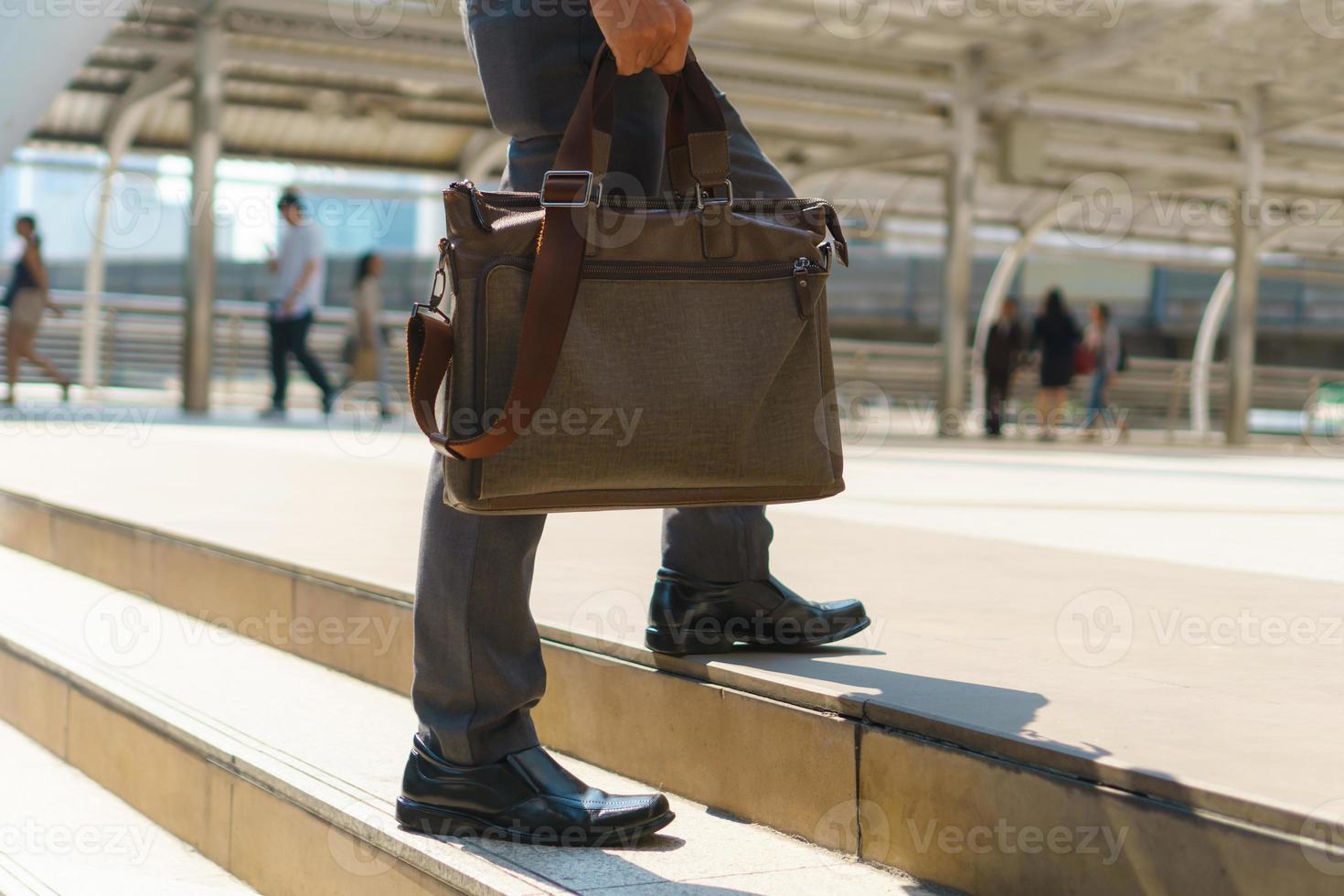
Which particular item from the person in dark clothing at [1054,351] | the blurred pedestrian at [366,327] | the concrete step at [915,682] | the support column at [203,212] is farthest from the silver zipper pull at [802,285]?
the person in dark clothing at [1054,351]

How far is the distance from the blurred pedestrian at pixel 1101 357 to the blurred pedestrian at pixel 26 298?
10001mm

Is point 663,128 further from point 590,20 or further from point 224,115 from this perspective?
point 224,115

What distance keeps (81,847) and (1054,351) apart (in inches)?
506

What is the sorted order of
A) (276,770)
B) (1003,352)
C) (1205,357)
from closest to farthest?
1. (276,770)
2. (1003,352)
3. (1205,357)

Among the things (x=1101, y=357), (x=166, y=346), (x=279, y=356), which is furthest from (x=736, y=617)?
(x=166, y=346)

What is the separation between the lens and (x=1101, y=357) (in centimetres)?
1535

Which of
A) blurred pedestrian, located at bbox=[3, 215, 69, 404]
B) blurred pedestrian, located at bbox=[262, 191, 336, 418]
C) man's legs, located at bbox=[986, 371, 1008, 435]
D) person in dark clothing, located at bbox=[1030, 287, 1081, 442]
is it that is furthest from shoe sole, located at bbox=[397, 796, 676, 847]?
person in dark clothing, located at bbox=[1030, 287, 1081, 442]

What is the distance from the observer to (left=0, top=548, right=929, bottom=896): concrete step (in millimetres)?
1540

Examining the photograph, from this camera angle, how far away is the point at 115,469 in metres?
5.20

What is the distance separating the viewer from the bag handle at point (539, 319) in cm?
143

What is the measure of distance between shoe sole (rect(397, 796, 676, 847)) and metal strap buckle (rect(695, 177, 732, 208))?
69 centimetres

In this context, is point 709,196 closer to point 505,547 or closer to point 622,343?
point 622,343

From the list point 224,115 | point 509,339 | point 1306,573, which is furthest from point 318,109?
point 509,339

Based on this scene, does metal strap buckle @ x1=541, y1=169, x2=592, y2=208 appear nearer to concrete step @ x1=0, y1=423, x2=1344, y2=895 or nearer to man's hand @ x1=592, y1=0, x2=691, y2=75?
man's hand @ x1=592, y1=0, x2=691, y2=75
